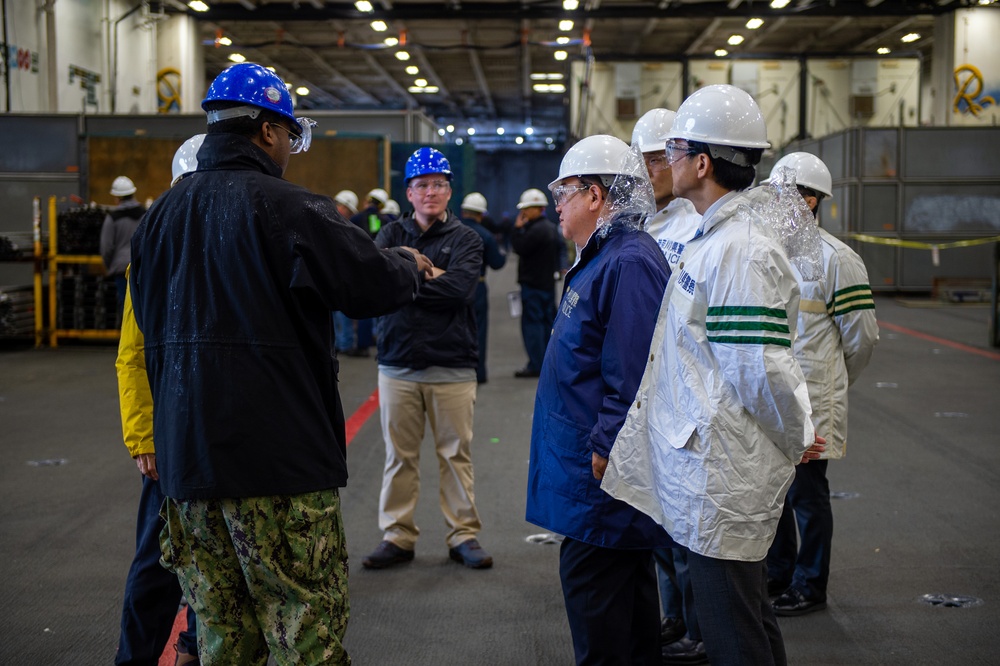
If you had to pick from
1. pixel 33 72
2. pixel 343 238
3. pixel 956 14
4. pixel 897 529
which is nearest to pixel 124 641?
pixel 343 238

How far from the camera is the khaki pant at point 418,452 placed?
194 inches

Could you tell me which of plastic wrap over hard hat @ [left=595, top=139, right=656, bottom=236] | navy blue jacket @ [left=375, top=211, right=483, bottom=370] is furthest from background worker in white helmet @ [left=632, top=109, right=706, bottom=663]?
navy blue jacket @ [left=375, top=211, right=483, bottom=370]

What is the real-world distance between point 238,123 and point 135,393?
1192 millimetres

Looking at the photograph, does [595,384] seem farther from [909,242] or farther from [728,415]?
[909,242]

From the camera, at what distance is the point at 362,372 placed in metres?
11.5

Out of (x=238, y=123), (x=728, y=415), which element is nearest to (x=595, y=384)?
(x=728, y=415)

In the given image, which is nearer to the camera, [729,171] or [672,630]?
[729,171]

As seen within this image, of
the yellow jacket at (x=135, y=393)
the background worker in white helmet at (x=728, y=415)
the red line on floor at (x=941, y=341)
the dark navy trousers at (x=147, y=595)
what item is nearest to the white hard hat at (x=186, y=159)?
the yellow jacket at (x=135, y=393)

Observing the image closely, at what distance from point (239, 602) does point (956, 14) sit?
23.7m

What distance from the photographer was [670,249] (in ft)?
12.9

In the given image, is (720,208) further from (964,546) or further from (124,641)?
(964,546)

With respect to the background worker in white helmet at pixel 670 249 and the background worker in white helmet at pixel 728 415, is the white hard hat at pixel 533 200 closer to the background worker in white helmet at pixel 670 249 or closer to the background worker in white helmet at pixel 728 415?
the background worker in white helmet at pixel 670 249

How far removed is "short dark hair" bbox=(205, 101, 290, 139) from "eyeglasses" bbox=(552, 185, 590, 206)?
3.51 feet

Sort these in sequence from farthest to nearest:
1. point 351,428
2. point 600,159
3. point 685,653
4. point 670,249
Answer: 1. point 351,428
2. point 670,249
3. point 685,653
4. point 600,159
